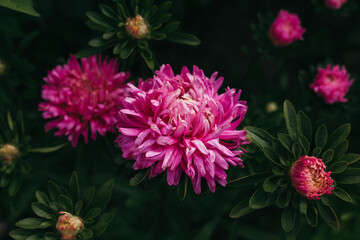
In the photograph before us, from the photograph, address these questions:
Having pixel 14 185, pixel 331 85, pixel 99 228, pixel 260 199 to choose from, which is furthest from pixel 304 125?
pixel 14 185

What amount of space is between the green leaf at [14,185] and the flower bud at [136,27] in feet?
3.07

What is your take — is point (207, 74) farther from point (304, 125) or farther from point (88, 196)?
point (88, 196)

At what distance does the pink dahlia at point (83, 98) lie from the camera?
5.57 feet

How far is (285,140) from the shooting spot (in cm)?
146

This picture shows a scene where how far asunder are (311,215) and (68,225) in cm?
101

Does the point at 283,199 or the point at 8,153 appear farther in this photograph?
the point at 8,153

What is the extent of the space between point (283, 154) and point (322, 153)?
0.60 feet

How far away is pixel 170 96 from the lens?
135cm

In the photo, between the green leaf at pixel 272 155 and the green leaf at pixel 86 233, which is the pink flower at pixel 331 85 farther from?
the green leaf at pixel 86 233

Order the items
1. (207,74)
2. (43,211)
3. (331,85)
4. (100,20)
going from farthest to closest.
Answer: (207,74) → (331,85) → (100,20) → (43,211)

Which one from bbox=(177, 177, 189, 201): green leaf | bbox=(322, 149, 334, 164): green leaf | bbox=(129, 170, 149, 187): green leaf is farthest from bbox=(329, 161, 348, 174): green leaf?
bbox=(129, 170, 149, 187): green leaf

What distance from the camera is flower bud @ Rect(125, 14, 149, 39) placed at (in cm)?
160

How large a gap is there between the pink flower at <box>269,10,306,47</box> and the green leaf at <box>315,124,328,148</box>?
69 centimetres

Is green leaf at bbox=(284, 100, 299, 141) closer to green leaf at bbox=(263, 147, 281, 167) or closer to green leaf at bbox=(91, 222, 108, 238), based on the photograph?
green leaf at bbox=(263, 147, 281, 167)
